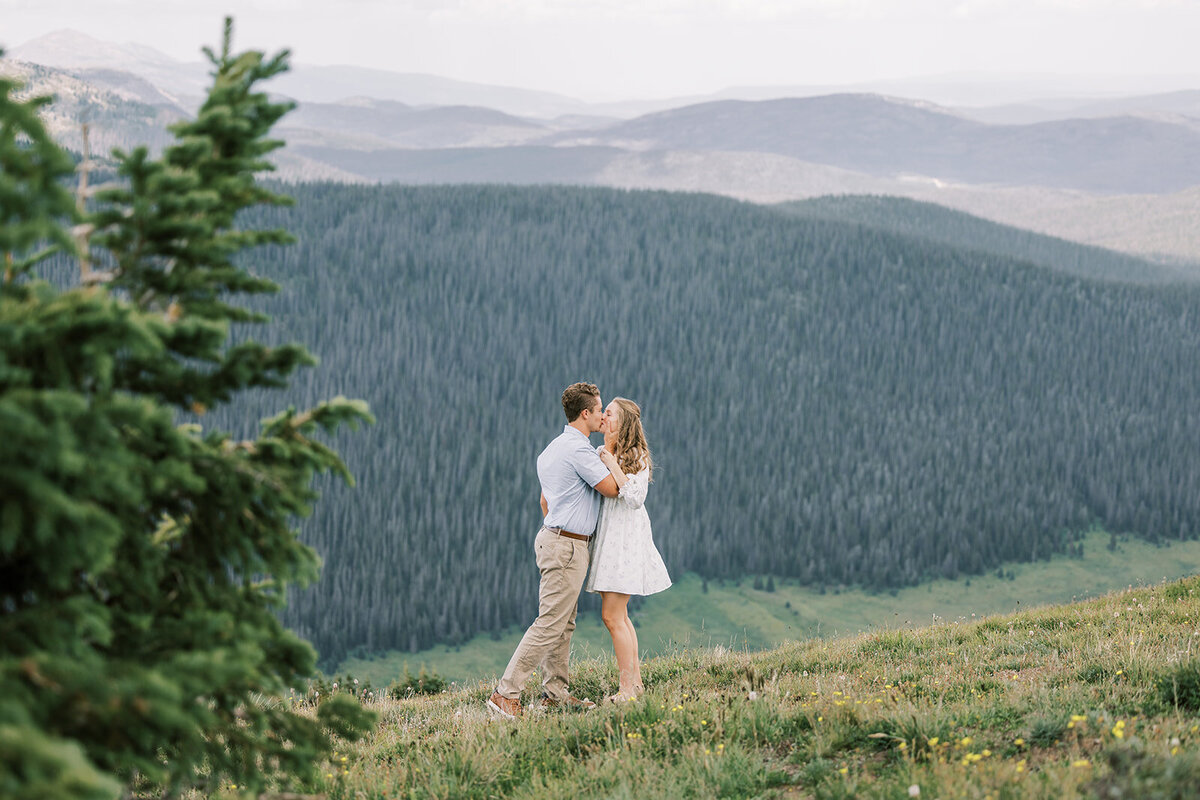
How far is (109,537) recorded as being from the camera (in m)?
3.31

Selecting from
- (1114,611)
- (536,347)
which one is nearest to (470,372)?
(536,347)

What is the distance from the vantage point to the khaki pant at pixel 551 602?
337 inches

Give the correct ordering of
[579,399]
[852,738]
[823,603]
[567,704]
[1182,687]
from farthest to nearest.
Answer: [823,603] < [567,704] < [579,399] < [852,738] < [1182,687]

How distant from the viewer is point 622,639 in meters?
8.76

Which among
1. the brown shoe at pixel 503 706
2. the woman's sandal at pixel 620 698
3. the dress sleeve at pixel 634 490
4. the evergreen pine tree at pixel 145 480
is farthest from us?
the brown shoe at pixel 503 706

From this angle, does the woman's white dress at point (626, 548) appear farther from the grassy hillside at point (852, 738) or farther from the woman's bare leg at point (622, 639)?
the grassy hillside at point (852, 738)

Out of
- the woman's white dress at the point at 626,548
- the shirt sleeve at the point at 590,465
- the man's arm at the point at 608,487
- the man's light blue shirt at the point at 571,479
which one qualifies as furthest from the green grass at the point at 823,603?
the shirt sleeve at the point at 590,465

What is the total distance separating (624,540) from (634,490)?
0.50 m

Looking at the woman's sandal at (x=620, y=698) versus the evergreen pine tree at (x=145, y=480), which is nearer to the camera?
the evergreen pine tree at (x=145, y=480)

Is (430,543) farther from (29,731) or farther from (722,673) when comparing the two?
(29,731)

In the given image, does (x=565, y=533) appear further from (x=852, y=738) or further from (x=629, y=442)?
(x=852, y=738)

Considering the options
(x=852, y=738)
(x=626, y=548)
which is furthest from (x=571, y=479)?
(x=852, y=738)

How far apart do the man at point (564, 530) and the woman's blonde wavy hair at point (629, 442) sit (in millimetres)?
204

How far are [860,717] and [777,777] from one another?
1.02 meters
